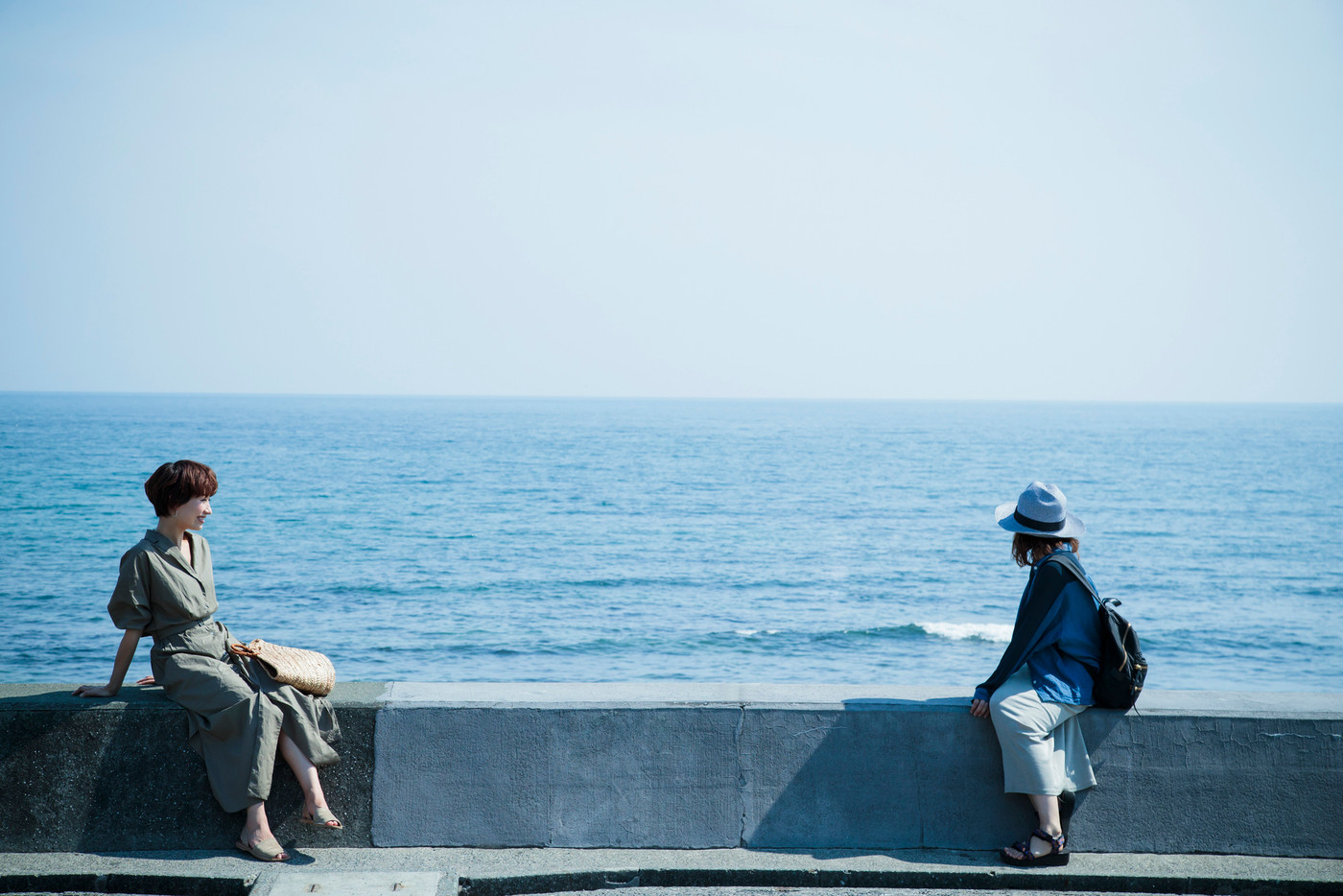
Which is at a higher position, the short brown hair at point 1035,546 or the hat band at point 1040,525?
the hat band at point 1040,525

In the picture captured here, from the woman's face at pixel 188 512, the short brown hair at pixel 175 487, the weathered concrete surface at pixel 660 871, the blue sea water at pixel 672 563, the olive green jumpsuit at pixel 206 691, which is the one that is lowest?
the blue sea water at pixel 672 563

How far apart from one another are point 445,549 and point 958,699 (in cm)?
3442

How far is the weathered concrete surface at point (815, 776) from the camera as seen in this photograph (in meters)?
4.15

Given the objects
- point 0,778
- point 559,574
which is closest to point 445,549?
point 559,574

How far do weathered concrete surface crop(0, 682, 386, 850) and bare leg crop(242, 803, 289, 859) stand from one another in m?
0.11

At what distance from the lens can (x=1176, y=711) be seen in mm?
4164

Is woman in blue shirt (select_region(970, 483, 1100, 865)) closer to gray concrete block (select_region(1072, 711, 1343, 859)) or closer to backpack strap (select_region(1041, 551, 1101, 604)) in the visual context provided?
backpack strap (select_region(1041, 551, 1101, 604))

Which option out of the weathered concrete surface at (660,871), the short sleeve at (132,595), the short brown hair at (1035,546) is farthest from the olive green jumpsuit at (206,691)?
the short brown hair at (1035,546)

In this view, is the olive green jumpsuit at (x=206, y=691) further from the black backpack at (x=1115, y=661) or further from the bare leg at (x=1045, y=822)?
the black backpack at (x=1115, y=661)

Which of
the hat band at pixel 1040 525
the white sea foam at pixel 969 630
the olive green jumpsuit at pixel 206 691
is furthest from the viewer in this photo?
the white sea foam at pixel 969 630

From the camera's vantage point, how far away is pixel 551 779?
417cm

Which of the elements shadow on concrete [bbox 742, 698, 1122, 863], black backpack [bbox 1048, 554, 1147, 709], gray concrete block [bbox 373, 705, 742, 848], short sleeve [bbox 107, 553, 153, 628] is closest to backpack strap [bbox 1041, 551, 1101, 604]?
black backpack [bbox 1048, 554, 1147, 709]

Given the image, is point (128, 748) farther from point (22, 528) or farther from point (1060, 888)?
point (22, 528)

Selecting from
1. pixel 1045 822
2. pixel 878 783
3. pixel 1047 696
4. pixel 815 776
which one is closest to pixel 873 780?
pixel 878 783
